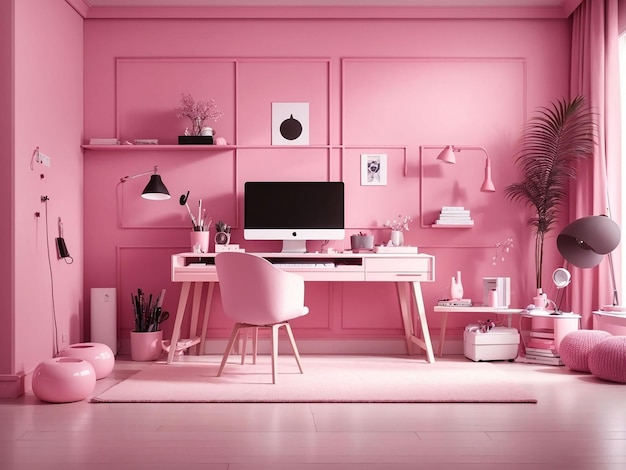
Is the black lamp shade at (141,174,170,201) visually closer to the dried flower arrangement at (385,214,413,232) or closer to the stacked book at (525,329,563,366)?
the dried flower arrangement at (385,214,413,232)

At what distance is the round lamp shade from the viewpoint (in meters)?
3.93

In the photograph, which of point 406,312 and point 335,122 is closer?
point 406,312

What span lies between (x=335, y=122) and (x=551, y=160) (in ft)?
5.49

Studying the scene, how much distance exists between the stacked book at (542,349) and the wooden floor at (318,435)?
993 millimetres

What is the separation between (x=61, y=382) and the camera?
3.19 m

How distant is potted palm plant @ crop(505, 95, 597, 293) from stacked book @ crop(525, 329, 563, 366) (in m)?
0.35

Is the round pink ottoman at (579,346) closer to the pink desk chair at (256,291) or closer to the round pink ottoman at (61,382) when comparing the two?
the pink desk chair at (256,291)

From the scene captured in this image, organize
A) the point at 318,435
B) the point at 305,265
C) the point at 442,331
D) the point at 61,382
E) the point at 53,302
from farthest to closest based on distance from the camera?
the point at 442,331, the point at 305,265, the point at 53,302, the point at 61,382, the point at 318,435

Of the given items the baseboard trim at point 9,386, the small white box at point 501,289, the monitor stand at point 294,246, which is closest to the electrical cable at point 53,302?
the baseboard trim at point 9,386

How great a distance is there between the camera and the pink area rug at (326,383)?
3.29m

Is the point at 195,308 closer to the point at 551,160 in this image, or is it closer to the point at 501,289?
the point at 501,289

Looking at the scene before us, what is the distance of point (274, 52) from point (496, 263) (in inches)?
95.3

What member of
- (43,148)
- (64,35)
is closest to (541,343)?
(43,148)

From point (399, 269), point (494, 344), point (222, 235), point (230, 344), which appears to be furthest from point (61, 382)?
point (494, 344)
